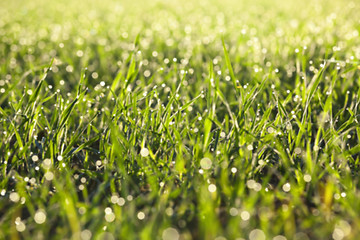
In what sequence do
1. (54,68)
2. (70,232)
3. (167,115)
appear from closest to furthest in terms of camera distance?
(70,232), (167,115), (54,68)

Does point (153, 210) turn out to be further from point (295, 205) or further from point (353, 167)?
point (353, 167)

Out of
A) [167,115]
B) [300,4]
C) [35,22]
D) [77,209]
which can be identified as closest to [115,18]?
[35,22]

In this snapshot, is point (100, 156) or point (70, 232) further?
point (100, 156)

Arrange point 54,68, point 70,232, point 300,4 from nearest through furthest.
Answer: point 70,232 < point 54,68 < point 300,4

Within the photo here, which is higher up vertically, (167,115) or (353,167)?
(167,115)

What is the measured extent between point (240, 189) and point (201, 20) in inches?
137

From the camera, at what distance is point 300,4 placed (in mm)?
5398

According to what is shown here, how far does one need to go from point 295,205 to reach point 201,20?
3.49 meters

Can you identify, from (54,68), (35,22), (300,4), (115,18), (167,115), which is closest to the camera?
(167,115)

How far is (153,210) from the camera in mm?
1058

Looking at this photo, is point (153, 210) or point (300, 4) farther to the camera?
point (300, 4)

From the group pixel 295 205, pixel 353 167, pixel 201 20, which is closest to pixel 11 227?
pixel 295 205

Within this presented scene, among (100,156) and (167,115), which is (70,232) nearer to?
(100,156)

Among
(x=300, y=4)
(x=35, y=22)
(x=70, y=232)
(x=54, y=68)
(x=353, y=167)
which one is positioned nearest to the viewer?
(x=70, y=232)
